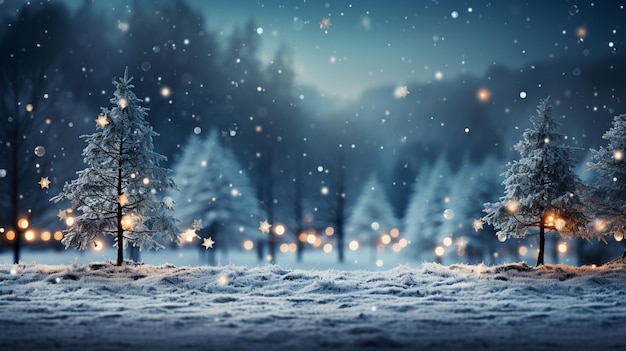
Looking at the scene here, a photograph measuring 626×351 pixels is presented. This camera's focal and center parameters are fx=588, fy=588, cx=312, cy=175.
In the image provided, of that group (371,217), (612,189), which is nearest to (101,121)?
(612,189)

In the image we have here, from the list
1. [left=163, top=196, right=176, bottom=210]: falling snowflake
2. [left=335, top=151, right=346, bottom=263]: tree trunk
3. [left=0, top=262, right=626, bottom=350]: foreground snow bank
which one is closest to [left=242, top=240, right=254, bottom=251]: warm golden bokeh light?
[left=335, top=151, right=346, bottom=263]: tree trunk

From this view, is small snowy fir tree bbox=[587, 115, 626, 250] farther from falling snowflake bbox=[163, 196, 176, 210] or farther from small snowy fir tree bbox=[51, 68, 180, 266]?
small snowy fir tree bbox=[51, 68, 180, 266]

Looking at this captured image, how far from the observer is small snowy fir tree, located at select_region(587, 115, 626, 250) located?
911 inches

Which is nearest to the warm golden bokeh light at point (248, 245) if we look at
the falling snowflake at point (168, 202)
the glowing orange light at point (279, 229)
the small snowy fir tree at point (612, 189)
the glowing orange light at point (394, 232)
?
the glowing orange light at point (279, 229)

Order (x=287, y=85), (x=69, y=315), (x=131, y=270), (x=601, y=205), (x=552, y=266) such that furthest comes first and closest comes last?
(x=287, y=85)
(x=601, y=205)
(x=552, y=266)
(x=131, y=270)
(x=69, y=315)

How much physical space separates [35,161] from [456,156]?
27653 millimetres

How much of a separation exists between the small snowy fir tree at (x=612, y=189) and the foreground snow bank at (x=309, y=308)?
1938 mm

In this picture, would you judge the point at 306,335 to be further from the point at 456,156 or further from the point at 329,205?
the point at 456,156

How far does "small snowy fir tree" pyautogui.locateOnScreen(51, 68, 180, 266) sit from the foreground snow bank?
147 centimetres

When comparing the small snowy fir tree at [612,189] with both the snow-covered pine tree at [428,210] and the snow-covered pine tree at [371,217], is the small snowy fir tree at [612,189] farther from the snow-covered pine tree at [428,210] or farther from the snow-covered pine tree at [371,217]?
the snow-covered pine tree at [371,217]

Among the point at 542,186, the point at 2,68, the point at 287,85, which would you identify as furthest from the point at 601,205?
the point at 2,68

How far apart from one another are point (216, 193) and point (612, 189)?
21.3 metres

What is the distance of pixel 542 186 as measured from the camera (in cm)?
2219

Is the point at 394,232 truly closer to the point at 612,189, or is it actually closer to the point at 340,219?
the point at 340,219
